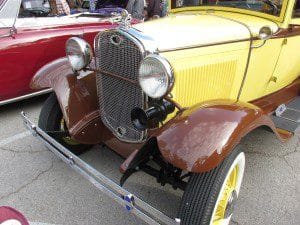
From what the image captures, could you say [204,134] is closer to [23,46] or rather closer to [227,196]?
[227,196]

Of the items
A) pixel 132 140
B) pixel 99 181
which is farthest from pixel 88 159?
pixel 99 181

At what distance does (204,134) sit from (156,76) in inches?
18.2

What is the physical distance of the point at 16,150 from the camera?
136 inches

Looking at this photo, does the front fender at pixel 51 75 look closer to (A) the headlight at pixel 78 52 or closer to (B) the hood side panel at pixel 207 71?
(A) the headlight at pixel 78 52

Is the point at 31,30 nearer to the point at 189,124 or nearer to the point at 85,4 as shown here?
the point at 85,4

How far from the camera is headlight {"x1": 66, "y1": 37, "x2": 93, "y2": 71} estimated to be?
273cm

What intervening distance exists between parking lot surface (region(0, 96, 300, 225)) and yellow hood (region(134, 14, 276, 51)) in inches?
46.9

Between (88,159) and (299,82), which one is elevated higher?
(299,82)

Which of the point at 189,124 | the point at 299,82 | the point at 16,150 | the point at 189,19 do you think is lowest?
the point at 16,150

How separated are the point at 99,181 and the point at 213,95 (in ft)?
3.81

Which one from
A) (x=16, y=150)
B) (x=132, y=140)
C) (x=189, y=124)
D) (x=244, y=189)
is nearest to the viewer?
(x=189, y=124)

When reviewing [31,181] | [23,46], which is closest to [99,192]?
[31,181]

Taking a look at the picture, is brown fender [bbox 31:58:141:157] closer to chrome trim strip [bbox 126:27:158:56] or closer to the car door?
chrome trim strip [bbox 126:27:158:56]

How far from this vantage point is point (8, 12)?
4.11m
